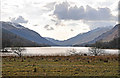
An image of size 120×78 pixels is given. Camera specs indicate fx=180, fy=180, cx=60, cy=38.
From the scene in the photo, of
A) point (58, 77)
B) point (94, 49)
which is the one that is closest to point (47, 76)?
point (58, 77)

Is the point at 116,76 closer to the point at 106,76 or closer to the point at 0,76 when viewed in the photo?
the point at 106,76

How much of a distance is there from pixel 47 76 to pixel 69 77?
2.20 m

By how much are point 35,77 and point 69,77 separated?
3.33m

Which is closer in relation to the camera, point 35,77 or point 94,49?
point 35,77

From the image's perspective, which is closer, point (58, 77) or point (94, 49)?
point (58, 77)

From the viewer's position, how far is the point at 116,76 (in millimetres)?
18234

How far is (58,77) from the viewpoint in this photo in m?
17.6

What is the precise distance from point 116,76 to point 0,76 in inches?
455

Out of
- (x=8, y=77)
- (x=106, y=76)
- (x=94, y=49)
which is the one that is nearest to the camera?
(x=8, y=77)

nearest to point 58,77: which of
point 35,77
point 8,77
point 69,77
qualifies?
point 69,77

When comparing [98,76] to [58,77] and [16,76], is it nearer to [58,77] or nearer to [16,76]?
[58,77]

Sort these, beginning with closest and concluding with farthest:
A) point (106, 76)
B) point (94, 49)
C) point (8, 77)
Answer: point (8, 77)
point (106, 76)
point (94, 49)

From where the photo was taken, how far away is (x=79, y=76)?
1827 cm

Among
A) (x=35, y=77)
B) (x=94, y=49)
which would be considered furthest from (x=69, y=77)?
(x=94, y=49)
